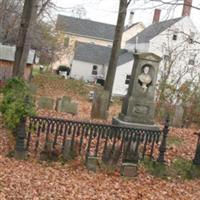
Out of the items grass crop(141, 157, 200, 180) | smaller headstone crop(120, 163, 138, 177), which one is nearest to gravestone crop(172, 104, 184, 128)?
grass crop(141, 157, 200, 180)

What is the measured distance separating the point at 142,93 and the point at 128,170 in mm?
3669

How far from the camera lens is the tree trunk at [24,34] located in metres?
18.5

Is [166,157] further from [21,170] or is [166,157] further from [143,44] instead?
[143,44]

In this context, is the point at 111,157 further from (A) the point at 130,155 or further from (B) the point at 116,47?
(B) the point at 116,47

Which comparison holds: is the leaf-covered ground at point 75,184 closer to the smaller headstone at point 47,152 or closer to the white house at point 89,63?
the smaller headstone at point 47,152

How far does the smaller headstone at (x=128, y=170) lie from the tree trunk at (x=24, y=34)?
9692 mm

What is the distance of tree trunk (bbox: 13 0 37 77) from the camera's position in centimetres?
1854

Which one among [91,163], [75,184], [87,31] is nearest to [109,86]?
[91,163]

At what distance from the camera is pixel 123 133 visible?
1073cm

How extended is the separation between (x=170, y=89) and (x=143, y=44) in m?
26.8

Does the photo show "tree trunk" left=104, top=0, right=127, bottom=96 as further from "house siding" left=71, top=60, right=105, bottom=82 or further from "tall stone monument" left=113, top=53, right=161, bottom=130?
"house siding" left=71, top=60, right=105, bottom=82

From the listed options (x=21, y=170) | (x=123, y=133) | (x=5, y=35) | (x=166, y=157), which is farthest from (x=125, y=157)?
(x=5, y=35)

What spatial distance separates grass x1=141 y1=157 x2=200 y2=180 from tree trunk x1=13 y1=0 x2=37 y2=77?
9.40 m

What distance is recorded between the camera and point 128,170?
388 inches
